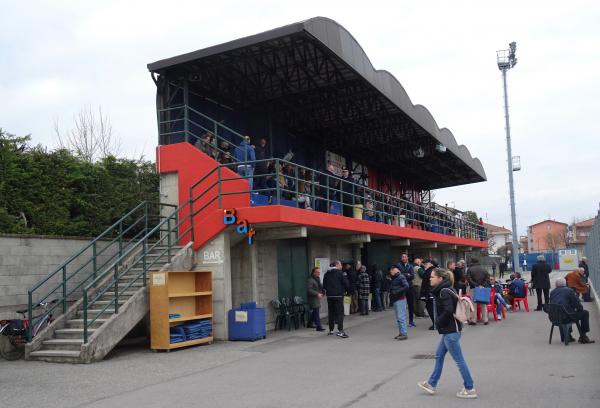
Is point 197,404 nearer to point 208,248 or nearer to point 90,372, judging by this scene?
point 90,372

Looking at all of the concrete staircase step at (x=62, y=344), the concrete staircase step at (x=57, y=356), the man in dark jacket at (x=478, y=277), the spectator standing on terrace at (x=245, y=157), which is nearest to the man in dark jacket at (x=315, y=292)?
the spectator standing on terrace at (x=245, y=157)

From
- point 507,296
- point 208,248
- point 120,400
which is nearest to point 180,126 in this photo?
point 208,248

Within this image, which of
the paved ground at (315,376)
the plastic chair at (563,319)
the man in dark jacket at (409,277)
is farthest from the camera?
the man in dark jacket at (409,277)

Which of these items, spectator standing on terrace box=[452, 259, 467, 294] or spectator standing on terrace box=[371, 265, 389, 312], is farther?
spectator standing on terrace box=[371, 265, 389, 312]

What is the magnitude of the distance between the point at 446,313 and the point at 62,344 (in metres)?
7.58

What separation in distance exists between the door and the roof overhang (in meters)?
5.47

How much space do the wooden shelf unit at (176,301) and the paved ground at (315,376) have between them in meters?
0.41

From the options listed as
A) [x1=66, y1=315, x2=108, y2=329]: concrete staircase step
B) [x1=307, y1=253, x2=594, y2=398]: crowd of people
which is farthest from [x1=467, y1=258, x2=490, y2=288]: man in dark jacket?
[x1=66, y1=315, x2=108, y2=329]: concrete staircase step

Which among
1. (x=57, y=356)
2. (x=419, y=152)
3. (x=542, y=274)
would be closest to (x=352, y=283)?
(x=542, y=274)

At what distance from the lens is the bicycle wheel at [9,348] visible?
11336mm

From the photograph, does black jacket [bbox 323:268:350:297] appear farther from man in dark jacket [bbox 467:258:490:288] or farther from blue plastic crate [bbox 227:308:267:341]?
man in dark jacket [bbox 467:258:490:288]

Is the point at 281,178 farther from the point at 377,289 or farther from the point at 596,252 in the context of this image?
the point at 596,252

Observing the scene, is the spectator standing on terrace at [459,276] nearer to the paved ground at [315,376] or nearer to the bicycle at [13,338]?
the paved ground at [315,376]

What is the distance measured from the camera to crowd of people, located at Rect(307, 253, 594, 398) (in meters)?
7.60
